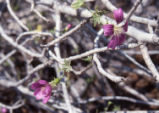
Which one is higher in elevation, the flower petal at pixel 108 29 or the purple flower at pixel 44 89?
the flower petal at pixel 108 29

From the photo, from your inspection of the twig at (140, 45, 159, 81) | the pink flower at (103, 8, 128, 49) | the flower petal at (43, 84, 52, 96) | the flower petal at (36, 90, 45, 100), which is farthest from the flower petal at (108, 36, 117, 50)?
the flower petal at (36, 90, 45, 100)

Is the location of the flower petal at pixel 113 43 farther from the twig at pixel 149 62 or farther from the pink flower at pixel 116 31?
the twig at pixel 149 62

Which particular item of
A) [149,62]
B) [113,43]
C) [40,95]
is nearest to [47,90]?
[40,95]

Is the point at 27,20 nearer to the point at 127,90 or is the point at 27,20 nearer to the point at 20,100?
the point at 20,100

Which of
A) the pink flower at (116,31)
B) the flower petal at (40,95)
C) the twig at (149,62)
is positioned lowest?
the twig at (149,62)

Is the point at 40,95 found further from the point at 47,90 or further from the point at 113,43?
the point at 113,43

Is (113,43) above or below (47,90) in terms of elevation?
above

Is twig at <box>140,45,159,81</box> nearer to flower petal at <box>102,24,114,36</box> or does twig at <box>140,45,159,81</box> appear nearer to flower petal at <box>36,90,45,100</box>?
flower petal at <box>102,24,114,36</box>

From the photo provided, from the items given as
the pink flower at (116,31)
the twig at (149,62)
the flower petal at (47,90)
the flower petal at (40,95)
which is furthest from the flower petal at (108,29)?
the flower petal at (40,95)

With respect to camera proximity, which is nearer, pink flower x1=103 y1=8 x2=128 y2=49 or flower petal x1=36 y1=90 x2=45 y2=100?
pink flower x1=103 y1=8 x2=128 y2=49

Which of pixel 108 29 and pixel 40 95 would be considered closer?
pixel 108 29

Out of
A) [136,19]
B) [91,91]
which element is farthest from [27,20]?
[136,19]
